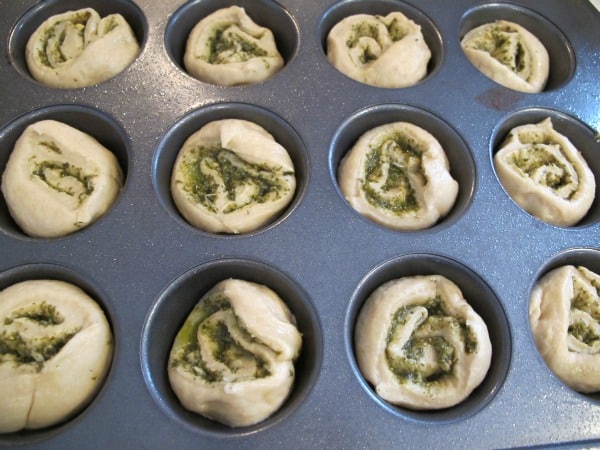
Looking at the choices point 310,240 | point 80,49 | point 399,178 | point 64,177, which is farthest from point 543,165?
point 80,49

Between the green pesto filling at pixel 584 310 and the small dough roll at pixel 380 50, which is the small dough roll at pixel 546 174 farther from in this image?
the small dough roll at pixel 380 50

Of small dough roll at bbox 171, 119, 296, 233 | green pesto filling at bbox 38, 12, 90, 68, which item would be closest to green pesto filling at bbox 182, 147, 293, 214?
small dough roll at bbox 171, 119, 296, 233

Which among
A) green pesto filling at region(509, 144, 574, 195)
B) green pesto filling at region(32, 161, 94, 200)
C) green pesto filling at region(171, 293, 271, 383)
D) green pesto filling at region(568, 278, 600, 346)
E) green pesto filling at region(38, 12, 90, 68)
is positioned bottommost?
green pesto filling at region(171, 293, 271, 383)

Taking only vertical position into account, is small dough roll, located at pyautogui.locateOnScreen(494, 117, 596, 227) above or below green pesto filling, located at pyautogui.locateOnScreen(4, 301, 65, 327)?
above

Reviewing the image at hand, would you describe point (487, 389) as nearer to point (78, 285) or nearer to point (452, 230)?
point (452, 230)

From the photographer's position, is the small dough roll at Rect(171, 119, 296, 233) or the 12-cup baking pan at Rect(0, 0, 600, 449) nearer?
the 12-cup baking pan at Rect(0, 0, 600, 449)

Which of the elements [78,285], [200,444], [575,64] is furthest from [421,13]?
[200,444]

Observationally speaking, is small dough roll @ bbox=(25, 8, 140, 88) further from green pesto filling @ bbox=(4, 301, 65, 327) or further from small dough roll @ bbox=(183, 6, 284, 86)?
green pesto filling @ bbox=(4, 301, 65, 327)
